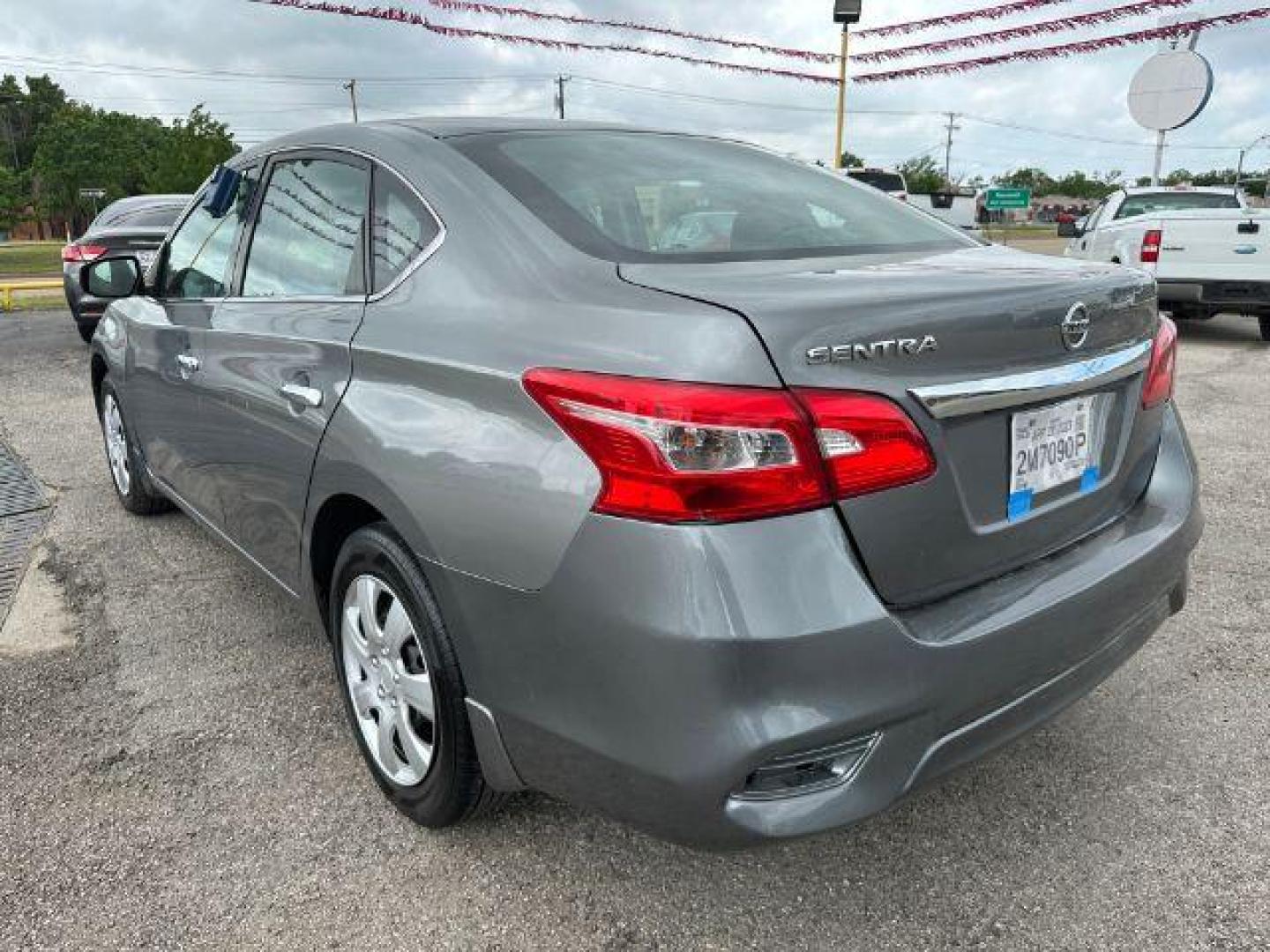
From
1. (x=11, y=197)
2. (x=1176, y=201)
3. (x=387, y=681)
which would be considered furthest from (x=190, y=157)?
(x=11, y=197)

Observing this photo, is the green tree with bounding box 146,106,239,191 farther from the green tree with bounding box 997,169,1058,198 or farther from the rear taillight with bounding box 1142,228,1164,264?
the green tree with bounding box 997,169,1058,198

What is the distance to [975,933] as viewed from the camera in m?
1.97

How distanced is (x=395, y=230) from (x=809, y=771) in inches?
59.3

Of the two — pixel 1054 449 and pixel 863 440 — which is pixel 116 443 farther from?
pixel 1054 449

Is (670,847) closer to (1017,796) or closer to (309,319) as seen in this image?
(1017,796)

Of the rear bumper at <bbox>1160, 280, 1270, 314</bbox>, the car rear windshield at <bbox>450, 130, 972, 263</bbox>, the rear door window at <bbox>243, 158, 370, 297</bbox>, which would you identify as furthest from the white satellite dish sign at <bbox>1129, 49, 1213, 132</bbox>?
the rear door window at <bbox>243, 158, 370, 297</bbox>

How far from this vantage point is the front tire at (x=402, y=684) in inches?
79.9

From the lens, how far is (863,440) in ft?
5.33

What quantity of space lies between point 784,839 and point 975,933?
627mm

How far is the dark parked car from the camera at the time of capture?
9.46 meters

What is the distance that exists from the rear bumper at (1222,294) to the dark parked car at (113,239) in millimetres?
9351

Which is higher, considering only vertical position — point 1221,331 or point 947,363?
point 947,363

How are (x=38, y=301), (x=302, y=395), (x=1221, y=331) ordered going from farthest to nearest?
(x=38, y=301) → (x=1221, y=331) → (x=302, y=395)

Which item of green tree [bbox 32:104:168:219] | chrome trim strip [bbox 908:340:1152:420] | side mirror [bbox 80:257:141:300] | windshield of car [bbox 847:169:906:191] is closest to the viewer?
chrome trim strip [bbox 908:340:1152:420]
